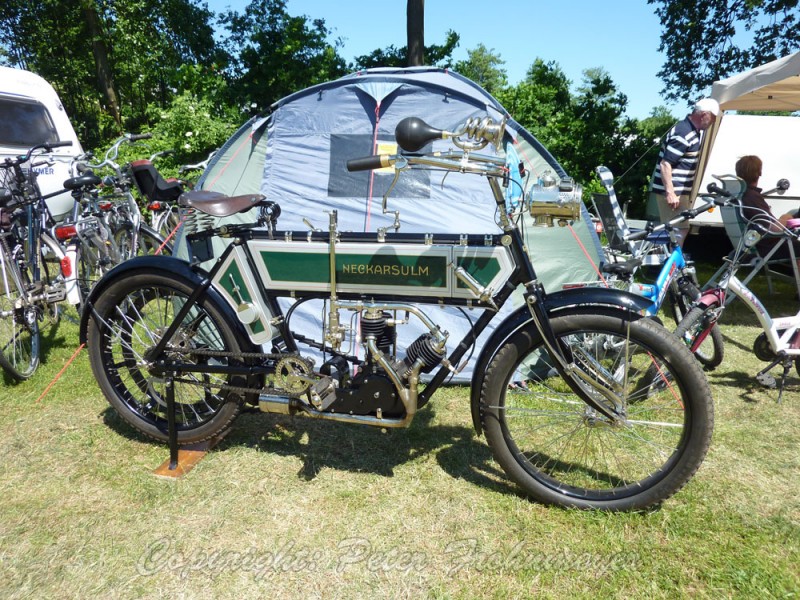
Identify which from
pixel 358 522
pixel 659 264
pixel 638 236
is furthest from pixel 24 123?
pixel 659 264

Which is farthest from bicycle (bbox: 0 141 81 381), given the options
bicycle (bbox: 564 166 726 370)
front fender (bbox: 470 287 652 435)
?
bicycle (bbox: 564 166 726 370)

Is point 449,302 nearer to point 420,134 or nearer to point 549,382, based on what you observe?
point 420,134

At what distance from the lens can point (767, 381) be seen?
3.59m

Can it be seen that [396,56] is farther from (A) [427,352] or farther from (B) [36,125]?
(A) [427,352]

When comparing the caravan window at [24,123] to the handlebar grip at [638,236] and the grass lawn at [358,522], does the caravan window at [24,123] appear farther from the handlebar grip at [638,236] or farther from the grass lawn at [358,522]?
the handlebar grip at [638,236]

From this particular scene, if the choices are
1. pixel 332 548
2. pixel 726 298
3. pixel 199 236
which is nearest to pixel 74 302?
pixel 199 236

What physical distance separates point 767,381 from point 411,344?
2706mm

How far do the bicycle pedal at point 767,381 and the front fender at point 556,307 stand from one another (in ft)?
6.49

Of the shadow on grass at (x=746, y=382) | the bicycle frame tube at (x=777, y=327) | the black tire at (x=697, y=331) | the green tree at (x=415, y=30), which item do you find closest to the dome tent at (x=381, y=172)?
the black tire at (x=697, y=331)

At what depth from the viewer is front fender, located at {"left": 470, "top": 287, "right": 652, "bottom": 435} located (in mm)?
2119

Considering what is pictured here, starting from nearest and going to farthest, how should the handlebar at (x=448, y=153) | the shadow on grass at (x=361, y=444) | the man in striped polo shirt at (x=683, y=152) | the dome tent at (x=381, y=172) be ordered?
the handlebar at (x=448, y=153)
the shadow on grass at (x=361, y=444)
the dome tent at (x=381, y=172)
the man in striped polo shirt at (x=683, y=152)

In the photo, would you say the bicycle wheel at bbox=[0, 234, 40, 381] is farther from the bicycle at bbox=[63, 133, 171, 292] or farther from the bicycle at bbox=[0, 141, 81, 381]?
the bicycle at bbox=[63, 133, 171, 292]

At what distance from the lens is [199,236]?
8.21 feet

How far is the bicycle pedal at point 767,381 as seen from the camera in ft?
11.8
